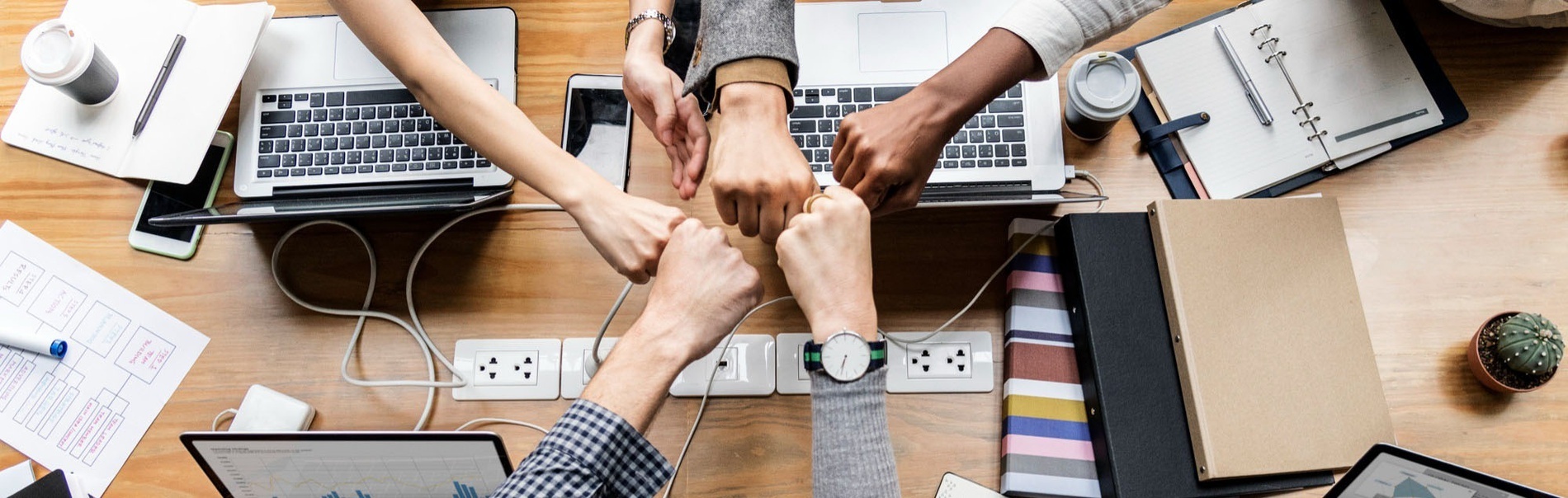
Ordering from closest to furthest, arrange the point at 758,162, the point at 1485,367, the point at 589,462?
the point at 589,462
the point at 758,162
the point at 1485,367

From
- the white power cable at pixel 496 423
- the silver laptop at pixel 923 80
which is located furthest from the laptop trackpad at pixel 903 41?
the white power cable at pixel 496 423

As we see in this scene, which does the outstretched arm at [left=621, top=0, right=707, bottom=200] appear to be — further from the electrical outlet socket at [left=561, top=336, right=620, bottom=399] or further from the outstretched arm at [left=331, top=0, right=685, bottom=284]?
the electrical outlet socket at [left=561, top=336, right=620, bottom=399]

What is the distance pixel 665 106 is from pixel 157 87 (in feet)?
2.09

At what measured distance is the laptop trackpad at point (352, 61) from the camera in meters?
1.05

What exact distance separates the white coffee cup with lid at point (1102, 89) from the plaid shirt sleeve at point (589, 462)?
0.62 m

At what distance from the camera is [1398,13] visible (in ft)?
3.50

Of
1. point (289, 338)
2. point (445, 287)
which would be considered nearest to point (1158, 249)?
point (445, 287)

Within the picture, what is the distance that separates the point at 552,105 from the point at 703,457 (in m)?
0.48

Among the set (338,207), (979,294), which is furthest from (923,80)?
(338,207)

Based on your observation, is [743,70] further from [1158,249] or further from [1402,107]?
[1402,107]

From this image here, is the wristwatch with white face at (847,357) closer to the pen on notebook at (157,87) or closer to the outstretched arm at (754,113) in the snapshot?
the outstretched arm at (754,113)

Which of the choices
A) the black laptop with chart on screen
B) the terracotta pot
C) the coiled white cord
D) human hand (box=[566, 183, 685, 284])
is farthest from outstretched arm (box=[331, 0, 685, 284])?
the terracotta pot

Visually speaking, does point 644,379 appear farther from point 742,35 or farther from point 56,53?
point 56,53

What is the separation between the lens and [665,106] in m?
0.96
